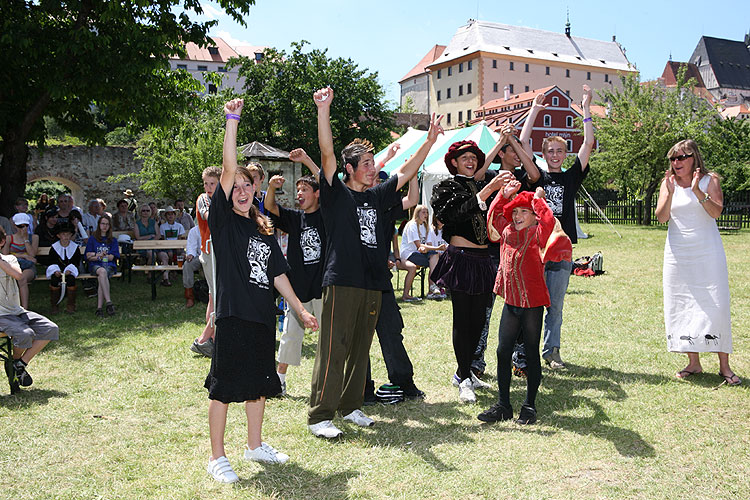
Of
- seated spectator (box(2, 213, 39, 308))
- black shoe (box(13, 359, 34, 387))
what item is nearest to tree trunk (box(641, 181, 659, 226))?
seated spectator (box(2, 213, 39, 308))

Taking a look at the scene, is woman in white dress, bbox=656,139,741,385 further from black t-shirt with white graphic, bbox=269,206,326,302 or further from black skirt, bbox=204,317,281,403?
black skirt, bbox=204,317,281,403

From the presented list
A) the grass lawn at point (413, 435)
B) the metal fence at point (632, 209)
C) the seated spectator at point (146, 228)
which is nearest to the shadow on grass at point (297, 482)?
the grass lawn at point (413, 435)

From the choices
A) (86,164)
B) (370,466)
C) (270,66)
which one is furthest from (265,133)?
(370,466)

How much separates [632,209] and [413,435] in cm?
2959

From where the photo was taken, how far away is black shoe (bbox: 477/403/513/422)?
4477 mm

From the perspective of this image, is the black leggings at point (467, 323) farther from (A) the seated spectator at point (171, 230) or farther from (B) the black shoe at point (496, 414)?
(A) the seated spectator at point (171, 230)

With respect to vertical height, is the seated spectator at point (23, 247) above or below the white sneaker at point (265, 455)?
above

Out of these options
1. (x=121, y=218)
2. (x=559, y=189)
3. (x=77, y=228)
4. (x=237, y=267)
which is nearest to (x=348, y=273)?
(x=237, y=267)

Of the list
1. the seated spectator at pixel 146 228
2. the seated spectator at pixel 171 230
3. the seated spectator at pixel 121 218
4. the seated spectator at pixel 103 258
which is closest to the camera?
the seated spectator at pixel 103 258

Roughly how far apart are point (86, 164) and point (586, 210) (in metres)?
23.2

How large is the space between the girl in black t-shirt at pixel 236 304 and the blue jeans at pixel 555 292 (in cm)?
295

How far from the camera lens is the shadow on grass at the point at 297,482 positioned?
3406 millimetres

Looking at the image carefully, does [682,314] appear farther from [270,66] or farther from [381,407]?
[270,66]

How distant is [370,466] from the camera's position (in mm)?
3756
